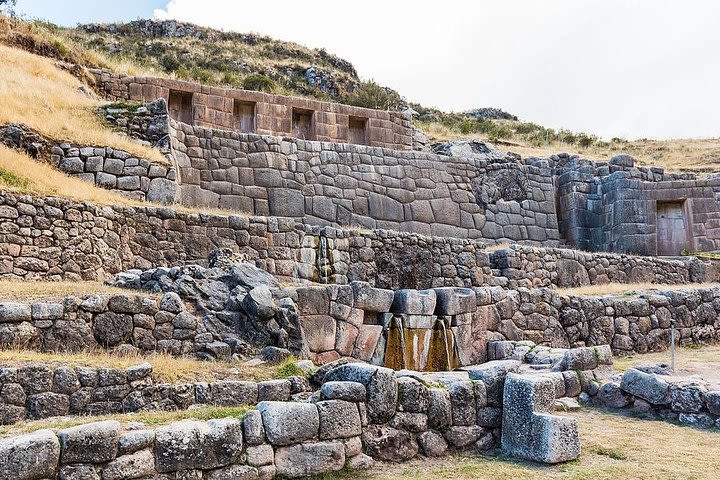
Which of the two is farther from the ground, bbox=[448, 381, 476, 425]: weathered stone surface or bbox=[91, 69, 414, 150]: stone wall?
bbox=[91, 69, 414, 150]: stone wall

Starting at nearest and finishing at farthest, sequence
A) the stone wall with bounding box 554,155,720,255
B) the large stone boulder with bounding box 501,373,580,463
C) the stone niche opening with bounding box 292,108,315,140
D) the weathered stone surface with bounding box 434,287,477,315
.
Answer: the large stone boulder with bounding box 501,373,580,463
the weathered stone surface with bounding box 434,287,477,315
the stone niche opening with bounding box 292,108,315,140
the stone wall with bounding box 554,155,720,255

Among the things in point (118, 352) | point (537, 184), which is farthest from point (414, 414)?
point (537, 184)

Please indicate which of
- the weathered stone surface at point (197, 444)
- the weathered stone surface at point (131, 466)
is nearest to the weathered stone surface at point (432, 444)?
the weathered stone surface at point (197, 444)

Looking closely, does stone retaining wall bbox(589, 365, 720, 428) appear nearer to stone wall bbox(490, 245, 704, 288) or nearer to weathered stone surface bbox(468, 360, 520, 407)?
weathered stone surface bbox(468, 360, 520, 407)

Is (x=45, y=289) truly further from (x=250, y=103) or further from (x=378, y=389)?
(x=250, y=103)

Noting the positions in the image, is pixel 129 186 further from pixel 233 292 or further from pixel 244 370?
pixel 244 370

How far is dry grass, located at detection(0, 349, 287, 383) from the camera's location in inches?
304

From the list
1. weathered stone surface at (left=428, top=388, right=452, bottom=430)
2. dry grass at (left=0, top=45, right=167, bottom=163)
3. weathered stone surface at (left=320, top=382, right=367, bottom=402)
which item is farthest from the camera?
dry grass at (left=0, top=45, right=167, bottom=163)

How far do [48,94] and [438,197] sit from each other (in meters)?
11.7

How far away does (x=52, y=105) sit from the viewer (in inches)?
691

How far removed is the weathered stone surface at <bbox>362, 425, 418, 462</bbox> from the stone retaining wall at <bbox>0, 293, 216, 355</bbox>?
3.83 metres

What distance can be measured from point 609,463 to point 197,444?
3.77 meters

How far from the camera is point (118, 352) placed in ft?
28.9

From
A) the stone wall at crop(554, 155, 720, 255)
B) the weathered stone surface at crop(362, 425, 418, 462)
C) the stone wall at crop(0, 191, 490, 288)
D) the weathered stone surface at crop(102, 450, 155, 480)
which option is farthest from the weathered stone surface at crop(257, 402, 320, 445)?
the stone wall at crop(554, 155, 720, 255)
